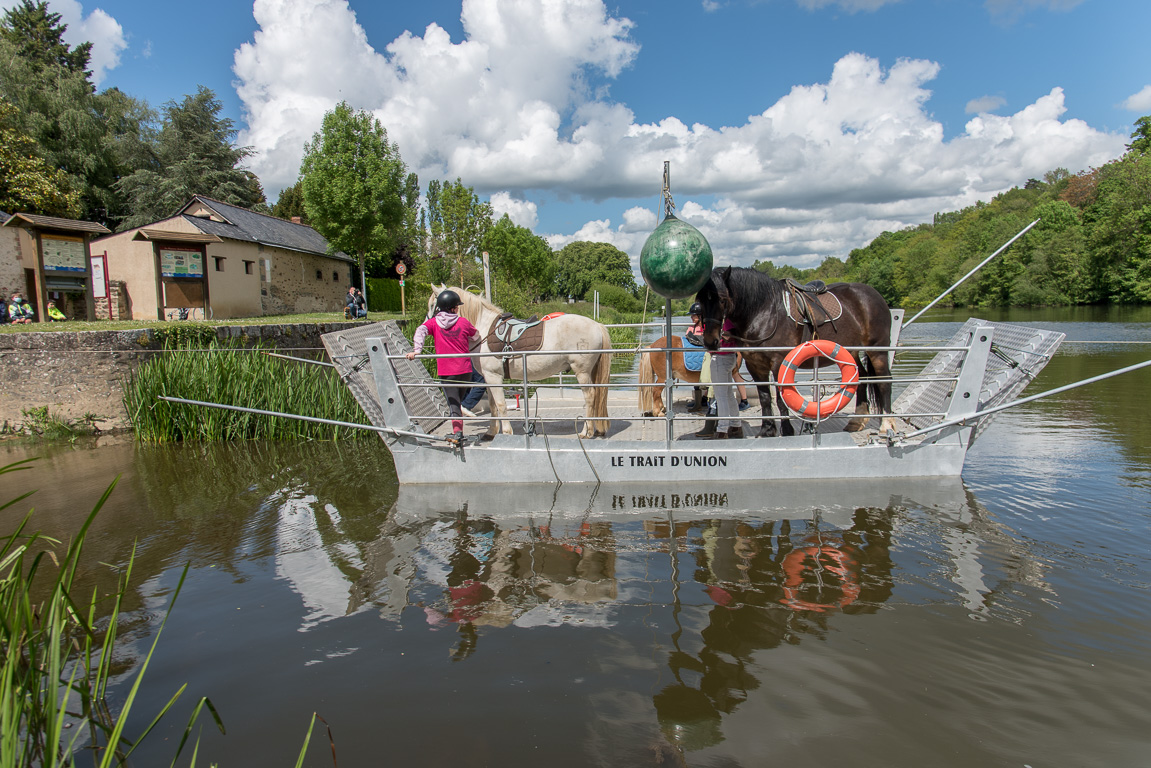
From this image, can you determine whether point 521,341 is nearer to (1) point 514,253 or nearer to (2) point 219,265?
(2) point 219,265

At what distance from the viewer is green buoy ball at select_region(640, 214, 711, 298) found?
17.0 ft

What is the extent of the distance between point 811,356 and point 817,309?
1137 millimetres

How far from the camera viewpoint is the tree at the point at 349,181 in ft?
90.0

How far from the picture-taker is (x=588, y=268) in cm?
11906

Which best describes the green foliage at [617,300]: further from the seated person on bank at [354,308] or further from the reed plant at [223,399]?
the reed plant at [223,399]

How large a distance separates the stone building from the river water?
14040 millimetres

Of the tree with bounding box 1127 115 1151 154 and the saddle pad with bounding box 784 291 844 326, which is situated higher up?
the tree with bounding box 1127 115 1151 154

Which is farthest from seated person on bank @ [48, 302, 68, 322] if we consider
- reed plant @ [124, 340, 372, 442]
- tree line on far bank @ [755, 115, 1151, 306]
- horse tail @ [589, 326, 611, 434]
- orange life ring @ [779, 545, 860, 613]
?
tree line on far bank @ [755, 115, 1151, 306]

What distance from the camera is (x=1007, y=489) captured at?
610 cm

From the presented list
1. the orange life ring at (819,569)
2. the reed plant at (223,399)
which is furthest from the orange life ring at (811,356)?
the reed plant at (223,399)

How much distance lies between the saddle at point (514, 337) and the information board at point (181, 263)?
15215mm

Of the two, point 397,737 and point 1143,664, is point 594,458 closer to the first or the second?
point 397,737

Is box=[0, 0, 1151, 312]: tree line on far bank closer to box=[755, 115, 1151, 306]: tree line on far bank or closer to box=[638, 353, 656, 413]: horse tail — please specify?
box=[755, 115, 1151, 306]: tree line on far bank

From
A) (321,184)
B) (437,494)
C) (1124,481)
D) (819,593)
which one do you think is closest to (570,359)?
(437,494)
